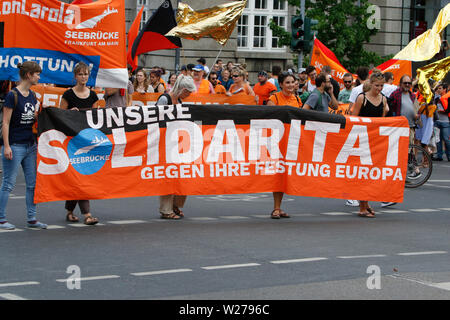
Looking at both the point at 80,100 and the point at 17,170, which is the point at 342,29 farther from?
the point at 17,170

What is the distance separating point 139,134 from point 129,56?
735 centimetres

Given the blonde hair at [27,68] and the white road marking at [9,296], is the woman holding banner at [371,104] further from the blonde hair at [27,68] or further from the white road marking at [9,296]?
the white road marking at [9,296]

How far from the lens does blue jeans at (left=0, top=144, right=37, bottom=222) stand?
10258 mm

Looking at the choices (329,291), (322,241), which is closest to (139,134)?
(322,241)

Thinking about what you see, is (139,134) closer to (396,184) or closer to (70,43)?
(70,43)

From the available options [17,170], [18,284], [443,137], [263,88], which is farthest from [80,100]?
[443,137]

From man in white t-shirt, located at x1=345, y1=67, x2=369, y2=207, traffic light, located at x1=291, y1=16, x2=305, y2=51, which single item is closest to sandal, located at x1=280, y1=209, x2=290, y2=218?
man in white t-shirt, located at x1=345, y1=67, x2=369, y2=207

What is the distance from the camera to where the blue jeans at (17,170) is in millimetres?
10258

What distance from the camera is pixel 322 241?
10.0 m

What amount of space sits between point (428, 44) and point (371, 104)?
379cm

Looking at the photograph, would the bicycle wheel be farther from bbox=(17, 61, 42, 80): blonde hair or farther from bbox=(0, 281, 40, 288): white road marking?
bbox=(0, 281, 40, 288): white road marking

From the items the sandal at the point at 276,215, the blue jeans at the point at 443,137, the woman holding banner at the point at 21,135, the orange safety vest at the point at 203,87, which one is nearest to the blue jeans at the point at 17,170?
the woman holding banner at the point at 21,135

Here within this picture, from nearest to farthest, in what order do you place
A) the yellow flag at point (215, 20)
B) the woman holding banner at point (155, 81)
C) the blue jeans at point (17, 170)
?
1. the blue jeans at point (17, 170)
2. the woman holding banner at point (155, 81)
3. the yellow flag at point (215, 20)

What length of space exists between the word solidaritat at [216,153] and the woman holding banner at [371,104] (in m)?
0.25
